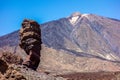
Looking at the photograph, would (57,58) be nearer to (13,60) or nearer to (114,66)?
(114,66)

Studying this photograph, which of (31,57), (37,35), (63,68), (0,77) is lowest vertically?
(0,77)

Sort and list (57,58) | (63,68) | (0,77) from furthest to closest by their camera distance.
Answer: (57,58), (63,68), (0,77)

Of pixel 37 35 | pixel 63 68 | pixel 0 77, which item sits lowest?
pixel 0 77

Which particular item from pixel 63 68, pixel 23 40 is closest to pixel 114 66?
pixel 63 68

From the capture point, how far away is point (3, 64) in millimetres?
9648

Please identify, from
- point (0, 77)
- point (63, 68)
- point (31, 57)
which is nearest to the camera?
point (0, 77)

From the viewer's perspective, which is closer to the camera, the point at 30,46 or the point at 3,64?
Answer: the point at 3,64

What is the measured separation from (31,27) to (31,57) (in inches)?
92.7

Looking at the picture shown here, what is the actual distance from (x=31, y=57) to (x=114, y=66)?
151876mm

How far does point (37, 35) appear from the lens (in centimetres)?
2730

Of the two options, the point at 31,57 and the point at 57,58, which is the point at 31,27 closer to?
the point at 31,57

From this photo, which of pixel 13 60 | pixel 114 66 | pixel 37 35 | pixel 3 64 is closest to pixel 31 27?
pixel 37 35

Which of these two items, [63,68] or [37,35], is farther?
[63,68]

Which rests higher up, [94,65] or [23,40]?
[94,65]
